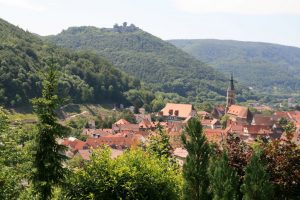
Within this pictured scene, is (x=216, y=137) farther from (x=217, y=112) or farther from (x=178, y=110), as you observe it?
(x=217, y=112)

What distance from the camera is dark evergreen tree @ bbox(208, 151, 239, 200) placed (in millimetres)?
16766

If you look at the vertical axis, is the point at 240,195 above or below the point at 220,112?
above

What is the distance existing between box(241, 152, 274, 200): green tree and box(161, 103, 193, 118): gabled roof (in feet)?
346

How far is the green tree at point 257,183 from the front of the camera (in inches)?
634

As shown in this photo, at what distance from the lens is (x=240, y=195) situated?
18.5 m

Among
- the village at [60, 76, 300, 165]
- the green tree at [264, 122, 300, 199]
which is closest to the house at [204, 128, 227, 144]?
the village at [60, 76, 300, 165]

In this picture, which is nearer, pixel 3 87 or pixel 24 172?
pixel 24 172

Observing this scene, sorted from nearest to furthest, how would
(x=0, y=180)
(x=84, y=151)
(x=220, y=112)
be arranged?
(x=0, y=180)
(x=84, y=151)
(x=220, y=112)

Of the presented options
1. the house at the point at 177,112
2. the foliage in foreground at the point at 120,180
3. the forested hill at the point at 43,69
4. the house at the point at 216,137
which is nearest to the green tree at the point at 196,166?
the house at the point at 216,137

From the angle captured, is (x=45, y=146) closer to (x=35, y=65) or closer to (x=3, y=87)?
(x=3, y=87)

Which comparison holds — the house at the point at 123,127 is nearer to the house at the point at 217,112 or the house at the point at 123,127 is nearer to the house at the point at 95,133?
the house at the point at 95,133

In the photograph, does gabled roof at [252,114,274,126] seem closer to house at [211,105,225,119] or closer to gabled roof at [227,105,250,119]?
gabled roof at [227,105,250,119]

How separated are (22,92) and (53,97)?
99459 mm

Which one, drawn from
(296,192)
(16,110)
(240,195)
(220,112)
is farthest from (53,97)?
(220,112)
